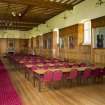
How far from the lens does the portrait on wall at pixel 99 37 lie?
29.0ft

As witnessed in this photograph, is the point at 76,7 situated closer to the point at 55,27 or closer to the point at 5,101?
the point at 55,27

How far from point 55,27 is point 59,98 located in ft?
35.6

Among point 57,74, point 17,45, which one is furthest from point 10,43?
point 57,74

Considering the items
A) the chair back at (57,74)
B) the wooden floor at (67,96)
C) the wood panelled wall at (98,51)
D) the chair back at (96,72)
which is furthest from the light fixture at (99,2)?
the chair back at (57,74)

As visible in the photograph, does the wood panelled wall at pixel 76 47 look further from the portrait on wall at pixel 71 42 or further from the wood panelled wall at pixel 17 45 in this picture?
the wood panelled wall at pixel 17 45

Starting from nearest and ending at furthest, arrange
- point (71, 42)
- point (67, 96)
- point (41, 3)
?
point (67, 96) < point (41, 3) < point (71, 42)

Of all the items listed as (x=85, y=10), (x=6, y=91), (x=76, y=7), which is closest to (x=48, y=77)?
(x=6, y=91)

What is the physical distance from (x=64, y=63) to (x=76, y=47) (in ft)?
8.85

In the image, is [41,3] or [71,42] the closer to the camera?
[41,3]

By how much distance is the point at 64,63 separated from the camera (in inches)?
363

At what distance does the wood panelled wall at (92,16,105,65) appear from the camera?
8.71 meters

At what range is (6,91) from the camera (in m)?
6.11

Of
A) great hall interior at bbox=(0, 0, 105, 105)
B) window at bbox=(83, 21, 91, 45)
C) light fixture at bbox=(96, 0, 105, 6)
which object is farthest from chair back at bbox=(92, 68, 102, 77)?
window at bbox=(83, 21, 91, 45)

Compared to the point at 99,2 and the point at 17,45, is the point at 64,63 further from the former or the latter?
the point at 17,45
